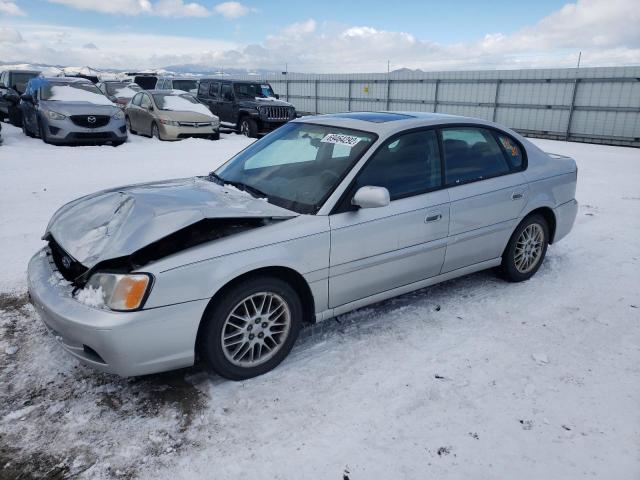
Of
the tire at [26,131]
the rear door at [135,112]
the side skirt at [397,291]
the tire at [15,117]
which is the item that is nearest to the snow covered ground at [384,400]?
the side skirt at [397,291]

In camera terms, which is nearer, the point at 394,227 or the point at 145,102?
the point at 394,227

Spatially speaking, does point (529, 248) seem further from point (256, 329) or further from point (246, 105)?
point (246, 105)

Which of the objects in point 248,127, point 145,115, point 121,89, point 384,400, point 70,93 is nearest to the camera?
point 384,400

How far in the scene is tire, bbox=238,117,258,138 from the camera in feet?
51.2

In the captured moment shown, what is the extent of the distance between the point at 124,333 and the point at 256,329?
80 cm

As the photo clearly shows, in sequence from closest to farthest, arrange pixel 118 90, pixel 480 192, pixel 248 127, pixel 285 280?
pixel 285 280
pixel 480 192
pixel 248 127
pixel 118 90

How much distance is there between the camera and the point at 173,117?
13609 mm

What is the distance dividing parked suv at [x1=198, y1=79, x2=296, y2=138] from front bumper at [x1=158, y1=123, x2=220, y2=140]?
198cm

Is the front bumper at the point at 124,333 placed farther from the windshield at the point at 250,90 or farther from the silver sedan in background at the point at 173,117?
the windshield at the point at 250,90

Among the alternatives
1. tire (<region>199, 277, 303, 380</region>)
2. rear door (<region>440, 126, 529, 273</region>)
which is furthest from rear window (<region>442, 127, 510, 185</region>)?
tire (<region>199, 277, 303, 380</region>)

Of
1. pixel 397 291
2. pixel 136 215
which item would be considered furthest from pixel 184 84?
pixel 397 291

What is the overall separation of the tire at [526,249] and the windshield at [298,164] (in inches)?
71.0

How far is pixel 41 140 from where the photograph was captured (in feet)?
41.0

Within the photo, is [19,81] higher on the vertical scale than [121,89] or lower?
higher
